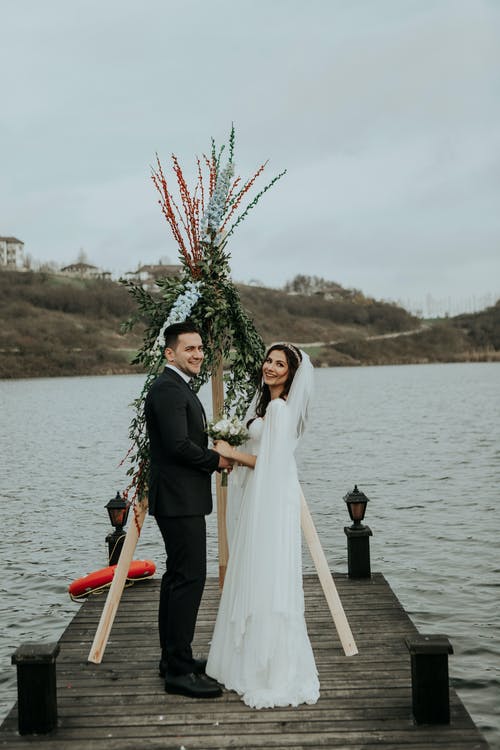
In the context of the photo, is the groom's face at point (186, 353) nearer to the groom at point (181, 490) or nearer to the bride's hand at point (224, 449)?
the groom at point (181, 490)

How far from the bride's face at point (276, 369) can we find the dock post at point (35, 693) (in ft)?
7.57

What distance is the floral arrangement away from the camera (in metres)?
6.86

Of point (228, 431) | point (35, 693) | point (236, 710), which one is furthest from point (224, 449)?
point (35, 693)

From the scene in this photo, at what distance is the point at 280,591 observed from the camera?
5453mm

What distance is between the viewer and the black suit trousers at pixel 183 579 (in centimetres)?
546

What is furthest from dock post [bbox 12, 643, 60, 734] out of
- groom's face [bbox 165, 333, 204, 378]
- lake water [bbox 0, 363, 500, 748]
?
lake water [bbox 0, 363, 500, 748]

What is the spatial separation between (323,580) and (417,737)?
1.69m

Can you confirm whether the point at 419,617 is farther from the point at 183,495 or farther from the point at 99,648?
the point at 183,495

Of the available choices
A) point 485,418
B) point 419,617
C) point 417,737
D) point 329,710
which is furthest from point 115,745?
point 485,418

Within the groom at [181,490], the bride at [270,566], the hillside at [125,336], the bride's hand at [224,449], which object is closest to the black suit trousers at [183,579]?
the groom at [181,490]

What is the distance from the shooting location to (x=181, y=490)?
17.9 ft

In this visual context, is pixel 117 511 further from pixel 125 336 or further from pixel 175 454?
pixel 125 336

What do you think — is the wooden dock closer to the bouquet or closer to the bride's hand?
the bride's hand

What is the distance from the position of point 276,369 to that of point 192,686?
2262 mm
